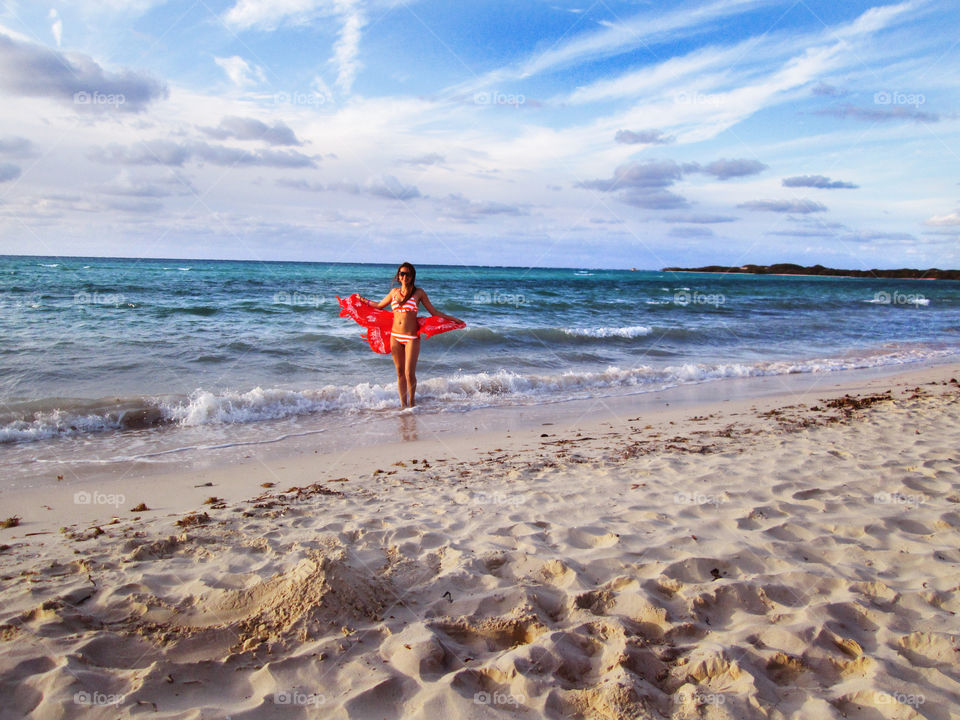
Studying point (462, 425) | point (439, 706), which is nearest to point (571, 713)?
point (439, 706)

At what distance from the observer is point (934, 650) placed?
269cm

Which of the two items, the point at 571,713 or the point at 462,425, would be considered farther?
the point at 462,425

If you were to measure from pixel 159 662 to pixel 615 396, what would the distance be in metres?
8.55

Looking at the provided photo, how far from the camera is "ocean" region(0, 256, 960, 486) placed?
24.9ft

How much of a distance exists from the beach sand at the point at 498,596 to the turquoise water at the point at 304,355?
3.17m

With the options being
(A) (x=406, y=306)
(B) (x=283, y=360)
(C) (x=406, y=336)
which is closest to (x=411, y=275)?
(A) (x=406, y=306)

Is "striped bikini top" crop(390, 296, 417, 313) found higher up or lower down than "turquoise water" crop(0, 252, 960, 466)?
higher up

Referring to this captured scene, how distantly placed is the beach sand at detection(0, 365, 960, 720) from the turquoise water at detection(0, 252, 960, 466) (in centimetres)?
317

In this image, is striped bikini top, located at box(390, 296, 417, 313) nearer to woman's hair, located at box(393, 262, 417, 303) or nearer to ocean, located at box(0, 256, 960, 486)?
woman's hair, located at box(393, 262, 417, 303)

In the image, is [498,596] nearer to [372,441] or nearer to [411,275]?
[372,441]

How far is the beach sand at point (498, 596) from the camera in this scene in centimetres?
240

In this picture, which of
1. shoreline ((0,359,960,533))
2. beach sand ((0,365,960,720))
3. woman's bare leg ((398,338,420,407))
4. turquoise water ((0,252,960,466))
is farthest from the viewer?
woman's bare leg ((398,338,420,407))

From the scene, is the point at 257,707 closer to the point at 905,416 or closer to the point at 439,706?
the point at 439,706

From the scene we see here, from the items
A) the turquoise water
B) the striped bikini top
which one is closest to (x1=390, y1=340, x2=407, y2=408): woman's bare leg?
the turquoise water
